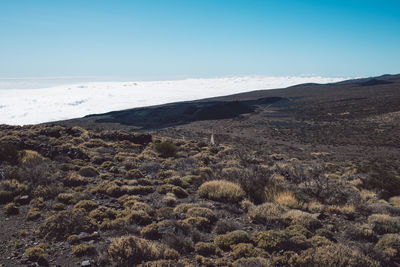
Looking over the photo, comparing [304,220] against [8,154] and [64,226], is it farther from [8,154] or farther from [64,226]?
[8,154]

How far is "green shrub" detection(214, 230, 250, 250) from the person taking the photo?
5.37 m

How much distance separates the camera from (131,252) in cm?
475

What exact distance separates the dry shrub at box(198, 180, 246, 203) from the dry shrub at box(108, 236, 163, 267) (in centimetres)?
343

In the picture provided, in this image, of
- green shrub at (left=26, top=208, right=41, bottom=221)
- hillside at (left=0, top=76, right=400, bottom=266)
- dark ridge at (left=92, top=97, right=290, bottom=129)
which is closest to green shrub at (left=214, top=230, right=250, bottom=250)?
hillside at (left=0, top=76, right=400, bottom=266)

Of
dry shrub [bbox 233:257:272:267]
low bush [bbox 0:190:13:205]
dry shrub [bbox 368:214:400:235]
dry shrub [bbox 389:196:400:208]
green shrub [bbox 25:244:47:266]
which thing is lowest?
dry shrub [bbox 389:196:400:208]

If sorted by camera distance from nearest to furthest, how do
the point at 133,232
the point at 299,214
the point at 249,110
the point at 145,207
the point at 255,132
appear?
the point at 133,232 < the point at 299,214 < the point at 145,207 < the point at 255,132 < the point at 249,110

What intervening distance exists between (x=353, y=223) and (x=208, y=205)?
375 cm

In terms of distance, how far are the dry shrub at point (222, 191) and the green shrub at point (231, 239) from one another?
235cm

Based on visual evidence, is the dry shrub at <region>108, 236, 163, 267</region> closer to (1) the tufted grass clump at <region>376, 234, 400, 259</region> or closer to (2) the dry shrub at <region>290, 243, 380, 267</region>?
(2) the dry shrub at <region>290, 243, 380, 267</region>

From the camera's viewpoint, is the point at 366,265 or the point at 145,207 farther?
the point at 145,207

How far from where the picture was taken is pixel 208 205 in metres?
7.53

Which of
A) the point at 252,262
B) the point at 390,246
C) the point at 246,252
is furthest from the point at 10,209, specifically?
the point at 390,246

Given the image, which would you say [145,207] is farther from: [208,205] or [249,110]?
[249,110]

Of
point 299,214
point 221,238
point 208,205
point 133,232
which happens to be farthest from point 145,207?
point 299,214
